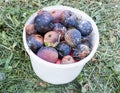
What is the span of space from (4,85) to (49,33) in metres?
0.41

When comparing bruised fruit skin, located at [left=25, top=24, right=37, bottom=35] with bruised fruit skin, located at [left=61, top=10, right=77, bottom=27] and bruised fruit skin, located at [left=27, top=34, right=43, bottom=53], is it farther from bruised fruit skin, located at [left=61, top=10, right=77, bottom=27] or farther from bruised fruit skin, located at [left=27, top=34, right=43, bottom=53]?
bruised fruit skin, located at [left=61, top=10, right=77, bottom=27]

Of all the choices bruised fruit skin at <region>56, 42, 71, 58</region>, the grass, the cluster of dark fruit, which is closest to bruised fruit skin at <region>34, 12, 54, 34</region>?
the cluster of dark fruit

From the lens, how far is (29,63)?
5.93 feet

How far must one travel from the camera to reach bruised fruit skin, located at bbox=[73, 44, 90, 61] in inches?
60.8

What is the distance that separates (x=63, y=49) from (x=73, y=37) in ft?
0.26

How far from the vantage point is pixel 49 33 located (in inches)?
61.0

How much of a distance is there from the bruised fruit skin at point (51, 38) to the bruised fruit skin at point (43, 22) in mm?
36

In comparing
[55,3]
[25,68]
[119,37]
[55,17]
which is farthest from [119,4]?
[25,68]

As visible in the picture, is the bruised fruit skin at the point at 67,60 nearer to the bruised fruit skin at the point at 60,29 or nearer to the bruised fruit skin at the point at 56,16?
the bruised fruit skin at the point at 60,29

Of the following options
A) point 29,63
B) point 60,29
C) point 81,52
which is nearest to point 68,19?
point 60,29

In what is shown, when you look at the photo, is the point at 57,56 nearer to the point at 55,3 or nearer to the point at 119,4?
the point at 55,3

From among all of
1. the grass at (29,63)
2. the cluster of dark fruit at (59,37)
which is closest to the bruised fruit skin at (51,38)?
the cluster of dark fruit at (59,37)

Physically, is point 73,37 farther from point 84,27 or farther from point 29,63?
point 29,63

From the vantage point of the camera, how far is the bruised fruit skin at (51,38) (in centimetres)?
154
